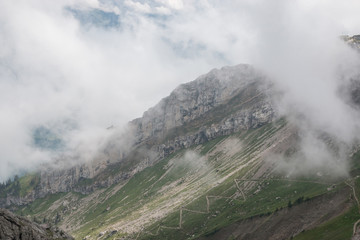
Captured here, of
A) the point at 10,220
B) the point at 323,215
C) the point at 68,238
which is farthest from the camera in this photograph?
the point at 323,215

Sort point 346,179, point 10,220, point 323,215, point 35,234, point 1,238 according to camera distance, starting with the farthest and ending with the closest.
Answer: point 346,179 < point 323,215 < point 35,234 < point 10,220 < point 1,238

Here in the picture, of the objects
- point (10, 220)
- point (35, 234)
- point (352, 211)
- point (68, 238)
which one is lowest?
point (352, 211)

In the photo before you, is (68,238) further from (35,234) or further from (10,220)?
(10,220)

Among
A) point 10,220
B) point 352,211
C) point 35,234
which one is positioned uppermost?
point 10,220

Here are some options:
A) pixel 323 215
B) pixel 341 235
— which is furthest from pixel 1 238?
pixel 323 215

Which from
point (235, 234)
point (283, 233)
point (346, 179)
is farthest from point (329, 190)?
point (235, 234)

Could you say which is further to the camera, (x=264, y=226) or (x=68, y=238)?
(x=264, y=226)

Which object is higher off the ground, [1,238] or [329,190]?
[1,238]

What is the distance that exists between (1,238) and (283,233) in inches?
5713

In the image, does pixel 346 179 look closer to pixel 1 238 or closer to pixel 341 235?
pixel 341 235

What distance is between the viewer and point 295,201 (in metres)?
194

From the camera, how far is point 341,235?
446 ft

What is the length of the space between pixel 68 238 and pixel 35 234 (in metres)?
33.5

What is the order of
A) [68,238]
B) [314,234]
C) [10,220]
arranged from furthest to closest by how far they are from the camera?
1. [314,234]
2. [68,238]
3. [10,220]
